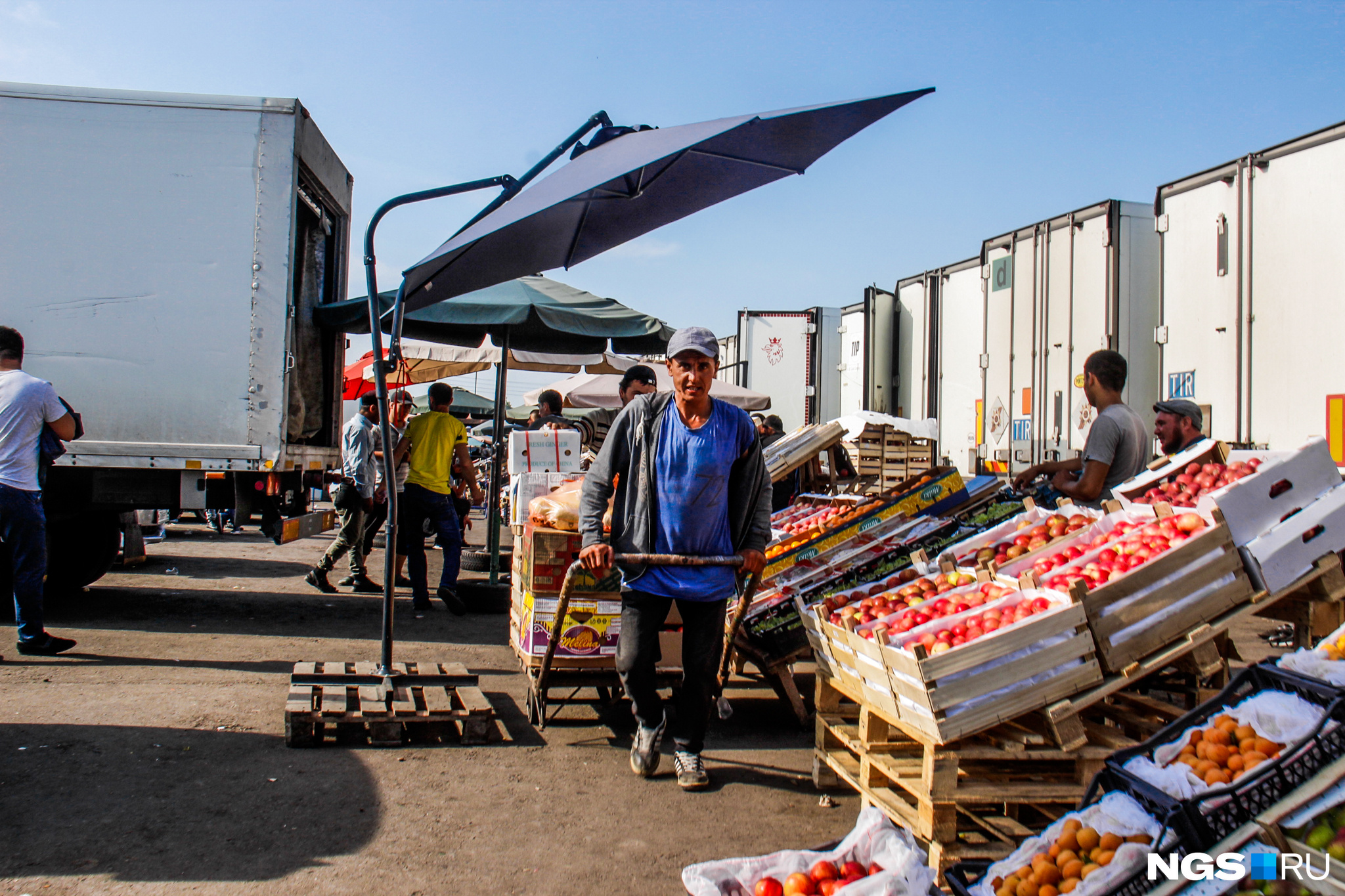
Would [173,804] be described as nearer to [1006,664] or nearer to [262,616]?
[1006,664]

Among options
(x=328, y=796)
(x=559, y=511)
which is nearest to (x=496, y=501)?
(x=559, y=511)

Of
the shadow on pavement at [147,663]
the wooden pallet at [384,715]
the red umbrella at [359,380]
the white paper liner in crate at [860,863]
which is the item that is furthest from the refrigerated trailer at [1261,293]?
the red umbrella at [359,380]

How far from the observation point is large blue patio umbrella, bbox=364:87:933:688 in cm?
443

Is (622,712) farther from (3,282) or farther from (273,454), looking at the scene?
(3,282)

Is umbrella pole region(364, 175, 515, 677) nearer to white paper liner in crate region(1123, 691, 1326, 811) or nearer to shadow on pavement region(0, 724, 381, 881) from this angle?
shadow on pavement region(0, 724, 381, 881)

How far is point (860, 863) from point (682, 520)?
6.08 feet

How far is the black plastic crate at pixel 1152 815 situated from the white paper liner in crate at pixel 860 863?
9 centimetres

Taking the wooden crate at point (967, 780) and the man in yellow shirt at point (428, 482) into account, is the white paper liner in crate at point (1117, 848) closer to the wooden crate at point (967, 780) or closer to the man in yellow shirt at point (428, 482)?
the wooden crate at point (967, 780)

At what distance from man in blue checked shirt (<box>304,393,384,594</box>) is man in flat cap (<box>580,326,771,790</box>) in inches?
202

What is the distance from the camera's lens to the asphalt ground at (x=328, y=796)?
3.18m

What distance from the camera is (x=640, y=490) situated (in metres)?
4.23

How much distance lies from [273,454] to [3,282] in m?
2.27

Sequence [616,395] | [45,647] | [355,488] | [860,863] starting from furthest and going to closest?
[616,395] → [355,488] → [45,647] → [860,863]

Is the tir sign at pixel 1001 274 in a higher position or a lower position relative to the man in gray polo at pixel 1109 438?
higher
